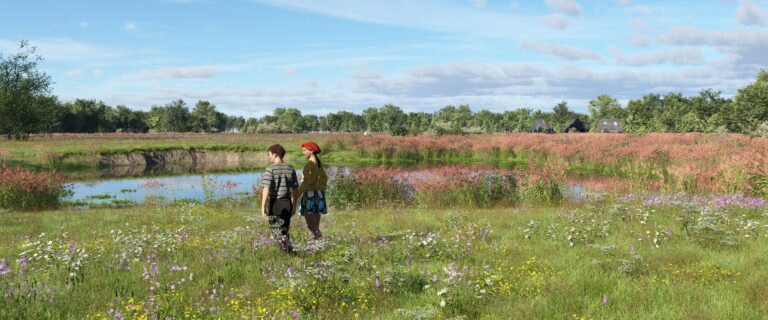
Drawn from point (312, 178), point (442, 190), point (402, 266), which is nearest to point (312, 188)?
point (312, 178)

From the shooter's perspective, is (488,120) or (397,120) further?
(397,120)

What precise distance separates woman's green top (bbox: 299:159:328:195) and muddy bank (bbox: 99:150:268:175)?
115ft

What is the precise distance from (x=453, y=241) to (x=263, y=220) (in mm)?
4964

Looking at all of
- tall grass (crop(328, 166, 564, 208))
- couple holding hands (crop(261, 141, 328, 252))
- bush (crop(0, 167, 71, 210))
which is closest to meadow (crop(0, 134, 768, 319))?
couple holding hands (crop(261, 141, 328, 252))

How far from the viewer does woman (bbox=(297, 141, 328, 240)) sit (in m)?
10.1

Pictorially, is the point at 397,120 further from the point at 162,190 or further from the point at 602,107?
the point at 162,190

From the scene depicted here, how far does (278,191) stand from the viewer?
32.1ft

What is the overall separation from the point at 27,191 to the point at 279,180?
1495 cm

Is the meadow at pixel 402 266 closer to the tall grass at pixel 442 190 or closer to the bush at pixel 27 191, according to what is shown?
the tall grass at pixel 442 190

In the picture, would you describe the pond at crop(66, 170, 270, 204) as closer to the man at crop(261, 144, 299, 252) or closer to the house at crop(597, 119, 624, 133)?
the man at crop(261, 144, 299, 252)

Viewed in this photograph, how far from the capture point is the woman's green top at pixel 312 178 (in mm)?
10109

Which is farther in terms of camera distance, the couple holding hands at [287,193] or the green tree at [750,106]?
the green tree at [750,106]

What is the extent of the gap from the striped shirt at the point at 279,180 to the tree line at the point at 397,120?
44.2 m

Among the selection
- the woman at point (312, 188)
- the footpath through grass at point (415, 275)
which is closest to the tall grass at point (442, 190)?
the footpath through grass at point (415, 275)
